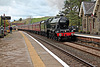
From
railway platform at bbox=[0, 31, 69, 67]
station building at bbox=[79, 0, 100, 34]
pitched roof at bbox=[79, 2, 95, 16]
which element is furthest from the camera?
pitched roof at bbox=[79, 2, 95, 16]

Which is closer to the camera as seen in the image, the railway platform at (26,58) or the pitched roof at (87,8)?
the railway platform at (26,58)

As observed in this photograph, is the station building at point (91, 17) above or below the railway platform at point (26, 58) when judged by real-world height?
above

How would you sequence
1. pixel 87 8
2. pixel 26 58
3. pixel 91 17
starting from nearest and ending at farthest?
pixel 26 58 < pixel 91 17 < pixel 87 8

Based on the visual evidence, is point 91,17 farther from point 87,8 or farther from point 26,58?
point 26,58

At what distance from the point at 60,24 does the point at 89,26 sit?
16.7 meters

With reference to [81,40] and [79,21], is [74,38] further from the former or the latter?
[79,21]

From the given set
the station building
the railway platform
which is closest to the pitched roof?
the station building

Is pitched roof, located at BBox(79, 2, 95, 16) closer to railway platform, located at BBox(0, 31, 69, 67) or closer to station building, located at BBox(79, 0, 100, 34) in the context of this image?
station building, located at BBox(79, 0, 100, 34)

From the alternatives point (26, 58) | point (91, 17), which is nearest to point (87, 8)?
point (91, 17)

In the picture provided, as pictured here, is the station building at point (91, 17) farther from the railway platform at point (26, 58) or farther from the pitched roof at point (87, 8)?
the railway platform at point (26, 58)

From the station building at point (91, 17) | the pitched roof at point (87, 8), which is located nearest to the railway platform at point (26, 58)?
the station building at point (91, 17)

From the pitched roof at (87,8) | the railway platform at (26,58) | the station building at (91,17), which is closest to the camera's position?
the railway platform at (26,58)

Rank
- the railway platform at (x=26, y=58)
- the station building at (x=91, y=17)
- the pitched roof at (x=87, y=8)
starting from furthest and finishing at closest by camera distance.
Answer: the pitched roof at (x=87, y=8) → the station building at (x=91, y=17) → the railway platform at (x=26, y=58)

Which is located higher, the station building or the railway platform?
the station building
